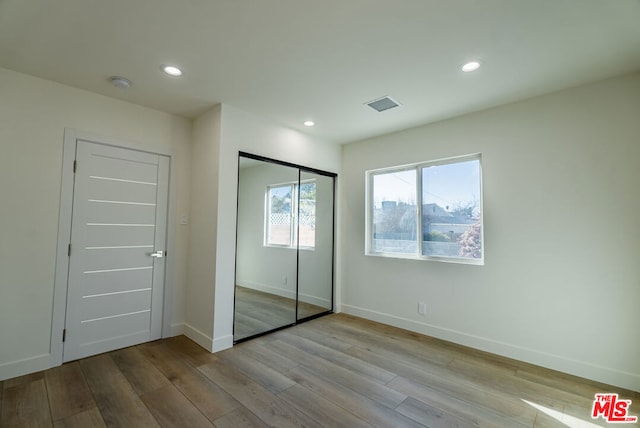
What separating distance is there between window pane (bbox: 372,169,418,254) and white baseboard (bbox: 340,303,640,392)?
94cm

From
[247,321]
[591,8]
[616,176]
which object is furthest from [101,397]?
[616,176]

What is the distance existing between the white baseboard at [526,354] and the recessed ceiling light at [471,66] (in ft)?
8.85

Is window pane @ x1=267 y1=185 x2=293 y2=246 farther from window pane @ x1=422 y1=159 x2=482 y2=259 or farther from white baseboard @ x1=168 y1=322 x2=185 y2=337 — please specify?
window pane @ x1=422 y1=159 x2=482 y2=259

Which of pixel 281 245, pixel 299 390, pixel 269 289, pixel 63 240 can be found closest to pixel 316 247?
pixel 281 245

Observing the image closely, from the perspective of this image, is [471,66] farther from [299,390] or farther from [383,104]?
[299,390]

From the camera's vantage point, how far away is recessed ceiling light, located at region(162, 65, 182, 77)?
2.45m

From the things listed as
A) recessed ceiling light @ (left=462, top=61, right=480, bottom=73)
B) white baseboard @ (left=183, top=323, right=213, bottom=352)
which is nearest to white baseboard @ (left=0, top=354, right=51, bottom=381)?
white baseboard @ (left=183, top=323, right=213, bottom=352)

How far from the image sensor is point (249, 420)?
77.0 inches

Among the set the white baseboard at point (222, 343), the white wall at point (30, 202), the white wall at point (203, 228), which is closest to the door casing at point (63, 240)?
the white wall at point (30, 202)

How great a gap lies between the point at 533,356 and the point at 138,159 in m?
4.58

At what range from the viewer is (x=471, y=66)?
237 centimetres

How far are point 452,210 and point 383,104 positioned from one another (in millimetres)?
1500

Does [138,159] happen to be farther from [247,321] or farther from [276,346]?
[276,346]

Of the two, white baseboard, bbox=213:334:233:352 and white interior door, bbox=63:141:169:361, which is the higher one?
white interior door, bbox=63:141:169:361
